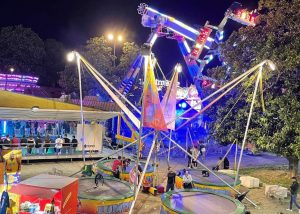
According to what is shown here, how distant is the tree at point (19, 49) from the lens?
56.9 metres

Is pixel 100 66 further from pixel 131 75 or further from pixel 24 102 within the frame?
pixel 24 102

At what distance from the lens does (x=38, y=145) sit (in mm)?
26781

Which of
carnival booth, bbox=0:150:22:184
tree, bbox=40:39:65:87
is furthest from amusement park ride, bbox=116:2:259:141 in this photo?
tree, bbox=40:39:65:87

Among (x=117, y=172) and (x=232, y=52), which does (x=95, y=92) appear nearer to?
(x=232, y=52)

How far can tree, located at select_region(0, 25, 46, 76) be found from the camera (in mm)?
56938

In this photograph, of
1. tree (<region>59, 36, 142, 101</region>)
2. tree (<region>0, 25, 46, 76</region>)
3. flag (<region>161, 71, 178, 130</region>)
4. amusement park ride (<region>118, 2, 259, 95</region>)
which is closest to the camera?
flag (<region>161, 71, 178, 130</region>)

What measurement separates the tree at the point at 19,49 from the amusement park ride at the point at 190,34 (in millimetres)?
26656

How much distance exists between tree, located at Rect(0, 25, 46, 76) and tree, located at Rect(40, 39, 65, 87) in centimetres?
419


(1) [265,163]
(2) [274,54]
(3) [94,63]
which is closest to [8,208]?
(2) [274,54]

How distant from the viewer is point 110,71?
43.4 meters

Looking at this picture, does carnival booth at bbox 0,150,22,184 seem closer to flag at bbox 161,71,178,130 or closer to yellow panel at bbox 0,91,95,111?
yellow panel at bbox 0,91,95,111

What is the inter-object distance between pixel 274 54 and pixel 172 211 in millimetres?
13826

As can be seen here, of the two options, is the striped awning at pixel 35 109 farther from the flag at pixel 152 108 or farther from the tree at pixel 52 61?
the tree at pixel 52 61

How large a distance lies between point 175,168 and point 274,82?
31.3 feet
